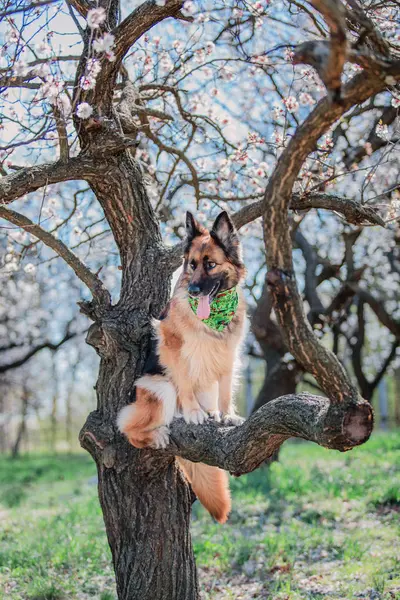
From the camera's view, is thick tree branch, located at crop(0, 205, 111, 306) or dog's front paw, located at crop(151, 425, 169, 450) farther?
thick tree branch, located at crop(0, 205, 111, 306)

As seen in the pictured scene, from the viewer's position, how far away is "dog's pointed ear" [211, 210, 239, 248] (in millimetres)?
4848

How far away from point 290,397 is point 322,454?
809cm

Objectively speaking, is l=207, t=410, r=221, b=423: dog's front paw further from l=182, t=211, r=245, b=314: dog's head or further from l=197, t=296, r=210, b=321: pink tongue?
l=182, t=211, r=245, b=314: dog's head

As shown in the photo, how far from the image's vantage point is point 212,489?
4.82 m

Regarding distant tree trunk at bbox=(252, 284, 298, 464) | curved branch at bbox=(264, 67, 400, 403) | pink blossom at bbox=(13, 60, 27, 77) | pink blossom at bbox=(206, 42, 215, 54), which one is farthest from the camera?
distant tree trunk at bbox=(252, 284, 298, 464)

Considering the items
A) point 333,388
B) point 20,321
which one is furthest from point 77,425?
point 333,388

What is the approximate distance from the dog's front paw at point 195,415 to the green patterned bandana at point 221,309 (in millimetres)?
661

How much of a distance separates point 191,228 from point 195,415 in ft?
4.81

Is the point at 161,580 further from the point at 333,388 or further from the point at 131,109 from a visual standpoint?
the point at 131,109

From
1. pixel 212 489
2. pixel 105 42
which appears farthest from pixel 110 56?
pixel 212 489

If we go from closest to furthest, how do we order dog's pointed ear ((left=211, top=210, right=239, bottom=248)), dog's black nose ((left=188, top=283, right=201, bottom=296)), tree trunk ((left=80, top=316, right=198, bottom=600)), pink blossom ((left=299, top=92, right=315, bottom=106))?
tree trunk ((left=80, top=316, right=198, bottom=600)) < dog's black nose ((left=188, top=283, right=201, bottom=296)) < dog's pointed ear ((left=211, top=210, right=239, bottom=248)) < pink blossom ((left=299, top=92, right=315, bottom=106))

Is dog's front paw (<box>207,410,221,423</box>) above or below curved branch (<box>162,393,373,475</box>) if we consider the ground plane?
above

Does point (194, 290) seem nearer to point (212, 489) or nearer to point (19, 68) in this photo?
point (212, 489)

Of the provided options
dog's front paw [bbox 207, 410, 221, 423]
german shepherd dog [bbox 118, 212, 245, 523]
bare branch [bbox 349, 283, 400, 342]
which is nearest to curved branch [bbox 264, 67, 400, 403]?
german shepherd dog [bbox 118, 212, 245, 523]
